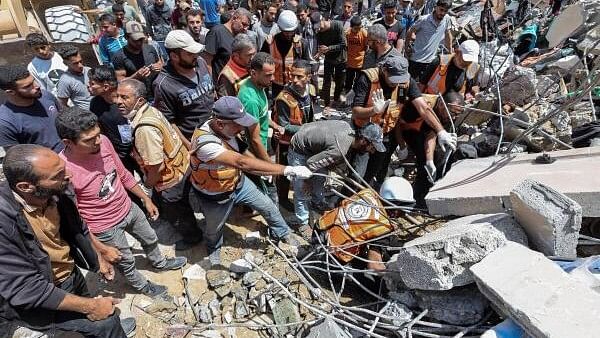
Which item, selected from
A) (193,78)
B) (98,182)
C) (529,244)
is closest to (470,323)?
(529,244)

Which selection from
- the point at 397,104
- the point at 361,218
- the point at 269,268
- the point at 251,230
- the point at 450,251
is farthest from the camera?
the point at 251,230

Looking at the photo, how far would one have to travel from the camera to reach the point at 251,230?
425 cm

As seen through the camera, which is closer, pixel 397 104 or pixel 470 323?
pixel 470 323

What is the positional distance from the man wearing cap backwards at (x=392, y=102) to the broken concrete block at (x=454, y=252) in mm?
1644

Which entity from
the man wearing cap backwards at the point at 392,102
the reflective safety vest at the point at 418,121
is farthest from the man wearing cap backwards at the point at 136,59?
the reflective safety vest at the point at 418,121

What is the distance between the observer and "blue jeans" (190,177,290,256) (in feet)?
11.3

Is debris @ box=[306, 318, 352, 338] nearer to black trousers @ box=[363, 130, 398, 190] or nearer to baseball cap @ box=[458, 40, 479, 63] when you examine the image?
black trousers @ box=[363, 130, 398, 190]

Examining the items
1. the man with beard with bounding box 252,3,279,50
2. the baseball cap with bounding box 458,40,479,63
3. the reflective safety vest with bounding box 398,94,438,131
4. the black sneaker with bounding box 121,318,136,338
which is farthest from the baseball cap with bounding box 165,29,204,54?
the baseball cap with bounding box 458,40,479,63

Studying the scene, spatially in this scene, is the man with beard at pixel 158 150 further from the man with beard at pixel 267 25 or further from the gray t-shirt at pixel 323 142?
the man with beard at pixel 267 25

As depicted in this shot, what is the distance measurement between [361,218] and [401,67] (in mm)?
1480

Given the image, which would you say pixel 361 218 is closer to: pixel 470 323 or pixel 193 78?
pixel 470 323

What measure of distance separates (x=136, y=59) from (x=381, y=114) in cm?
313

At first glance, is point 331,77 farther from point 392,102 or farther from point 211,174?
point 211,174

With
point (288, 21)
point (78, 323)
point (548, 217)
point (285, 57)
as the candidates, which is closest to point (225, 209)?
point (78, 323)
